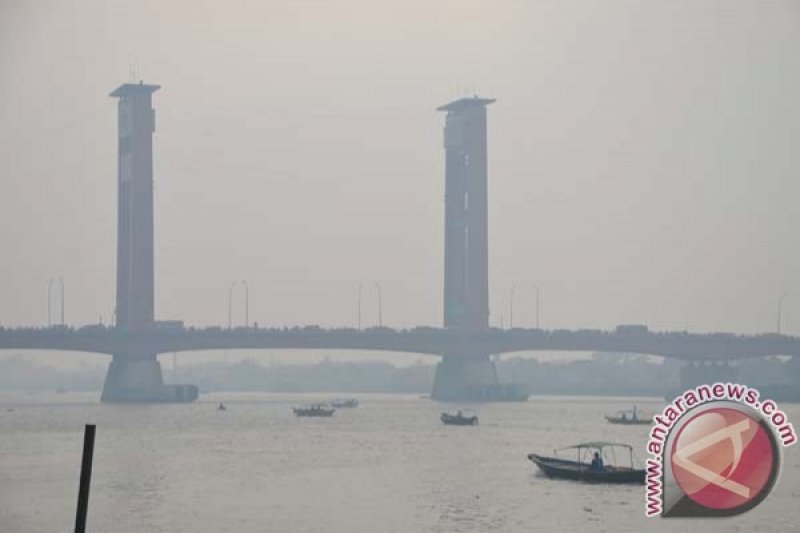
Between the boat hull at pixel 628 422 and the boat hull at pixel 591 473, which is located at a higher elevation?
the boat hull at pixel 628 422

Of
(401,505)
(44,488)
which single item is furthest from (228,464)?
(401,505)

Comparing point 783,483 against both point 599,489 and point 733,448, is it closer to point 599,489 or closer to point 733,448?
point 599,489

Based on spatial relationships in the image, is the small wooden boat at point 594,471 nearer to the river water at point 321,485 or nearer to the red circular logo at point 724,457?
the river water at point 321,485

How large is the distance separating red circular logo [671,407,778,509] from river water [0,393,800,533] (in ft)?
31.4

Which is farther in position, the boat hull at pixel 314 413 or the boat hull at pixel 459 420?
the boat hull at pixel 314 413

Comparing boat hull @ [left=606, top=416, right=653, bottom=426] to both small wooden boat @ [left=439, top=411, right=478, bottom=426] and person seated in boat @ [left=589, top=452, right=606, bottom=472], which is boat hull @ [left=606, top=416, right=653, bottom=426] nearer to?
small wooden boat @ [left=439, top=411, right=478, bottom=426]

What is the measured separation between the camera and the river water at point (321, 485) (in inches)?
3009

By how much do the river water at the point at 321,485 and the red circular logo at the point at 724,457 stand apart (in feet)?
31.4

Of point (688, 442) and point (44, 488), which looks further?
point (44, 488)

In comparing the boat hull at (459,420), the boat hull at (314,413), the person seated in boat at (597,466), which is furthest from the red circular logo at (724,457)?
the boat hull at (314,413)

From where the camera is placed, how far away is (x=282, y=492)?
295 ft

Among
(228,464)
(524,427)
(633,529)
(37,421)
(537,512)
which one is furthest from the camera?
(37,421)

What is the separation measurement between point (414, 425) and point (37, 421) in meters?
37.4

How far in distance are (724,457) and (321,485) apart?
1700 inches
